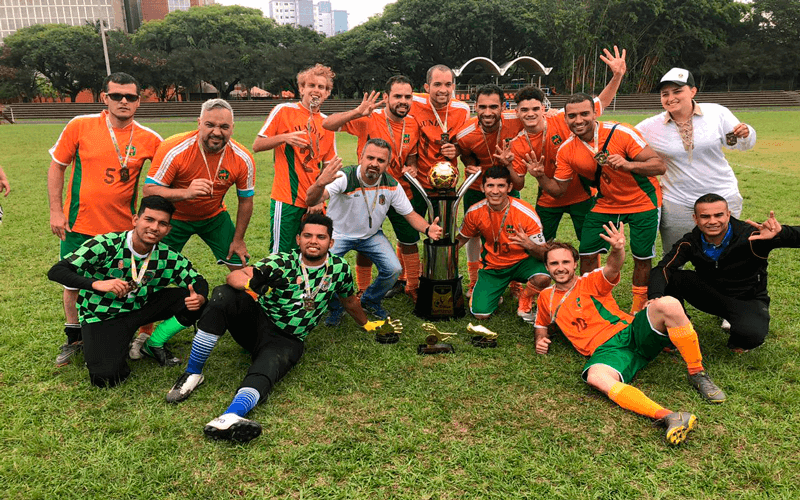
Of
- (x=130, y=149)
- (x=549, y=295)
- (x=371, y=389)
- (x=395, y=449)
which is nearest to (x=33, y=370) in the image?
(x=130, y=149)

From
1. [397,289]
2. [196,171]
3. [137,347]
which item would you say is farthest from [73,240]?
[397,289]

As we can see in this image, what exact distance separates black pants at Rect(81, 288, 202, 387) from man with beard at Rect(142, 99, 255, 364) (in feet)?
0.50

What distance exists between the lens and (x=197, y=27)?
192ft

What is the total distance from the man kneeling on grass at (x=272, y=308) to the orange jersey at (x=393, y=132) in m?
1.77

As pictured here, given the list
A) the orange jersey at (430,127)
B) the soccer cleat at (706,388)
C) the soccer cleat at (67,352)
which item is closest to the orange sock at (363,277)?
the orange jersey at (430,127)

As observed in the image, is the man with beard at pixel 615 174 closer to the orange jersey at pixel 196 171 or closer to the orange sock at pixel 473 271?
the orange sock at pixel 473 271

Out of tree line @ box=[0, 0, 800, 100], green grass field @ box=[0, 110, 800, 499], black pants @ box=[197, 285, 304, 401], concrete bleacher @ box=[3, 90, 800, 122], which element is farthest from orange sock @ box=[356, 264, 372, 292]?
tree line @ box=[0, 0, 800, 100]

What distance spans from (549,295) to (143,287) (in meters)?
3.40

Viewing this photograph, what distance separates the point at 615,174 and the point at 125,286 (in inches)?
171

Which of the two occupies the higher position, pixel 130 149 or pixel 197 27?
pixel 197 27

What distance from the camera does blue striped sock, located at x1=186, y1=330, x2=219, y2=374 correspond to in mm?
4023

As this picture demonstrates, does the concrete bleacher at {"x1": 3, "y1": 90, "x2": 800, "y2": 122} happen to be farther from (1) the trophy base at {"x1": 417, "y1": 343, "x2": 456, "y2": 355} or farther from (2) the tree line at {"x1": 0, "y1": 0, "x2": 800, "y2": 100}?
(1) the trophy base at {"x1": 417, "y1": 343, "x2": 456, "y2": 355}

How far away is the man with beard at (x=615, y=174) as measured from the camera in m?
5.09

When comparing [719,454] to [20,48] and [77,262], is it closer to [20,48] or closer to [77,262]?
[77,262]
